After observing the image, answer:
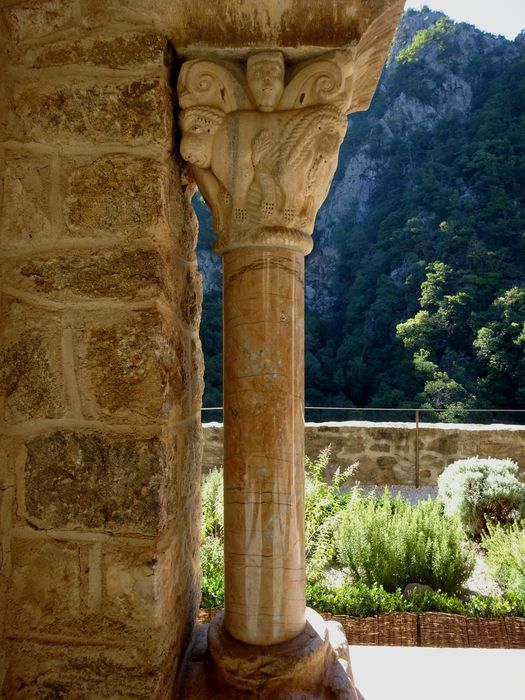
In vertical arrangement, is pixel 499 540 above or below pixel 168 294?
below

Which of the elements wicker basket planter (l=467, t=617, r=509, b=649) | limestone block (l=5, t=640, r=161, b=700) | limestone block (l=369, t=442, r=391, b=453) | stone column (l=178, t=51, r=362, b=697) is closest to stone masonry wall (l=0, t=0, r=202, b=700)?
limestone block (l=5, t=640, r=161, b=700)

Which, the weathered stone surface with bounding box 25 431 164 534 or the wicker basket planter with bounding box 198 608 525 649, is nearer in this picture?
the weathered stone surface with bounding box 25 431 164 534

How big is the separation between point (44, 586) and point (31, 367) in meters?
0.43

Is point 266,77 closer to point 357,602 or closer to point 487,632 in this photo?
point 357,602

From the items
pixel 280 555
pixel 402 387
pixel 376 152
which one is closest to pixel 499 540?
pixel 280 555

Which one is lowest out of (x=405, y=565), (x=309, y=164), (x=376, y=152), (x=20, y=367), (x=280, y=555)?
(x=405, y=565)

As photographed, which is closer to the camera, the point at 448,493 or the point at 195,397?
the point at 195,397

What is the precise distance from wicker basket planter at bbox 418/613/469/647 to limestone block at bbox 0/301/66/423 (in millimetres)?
2184

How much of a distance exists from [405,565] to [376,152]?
1116 inches

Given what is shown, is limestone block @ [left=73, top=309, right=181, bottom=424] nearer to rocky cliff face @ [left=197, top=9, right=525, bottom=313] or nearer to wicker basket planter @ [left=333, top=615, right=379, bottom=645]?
wicker basket planter @ [left=333, top=615, right=379, bottom=645]

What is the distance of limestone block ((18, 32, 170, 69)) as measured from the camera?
105cm

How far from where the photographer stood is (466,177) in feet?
74.3

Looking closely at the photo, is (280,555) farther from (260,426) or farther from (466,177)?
(466,177)

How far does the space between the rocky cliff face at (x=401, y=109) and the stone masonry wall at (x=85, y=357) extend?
24.8m
